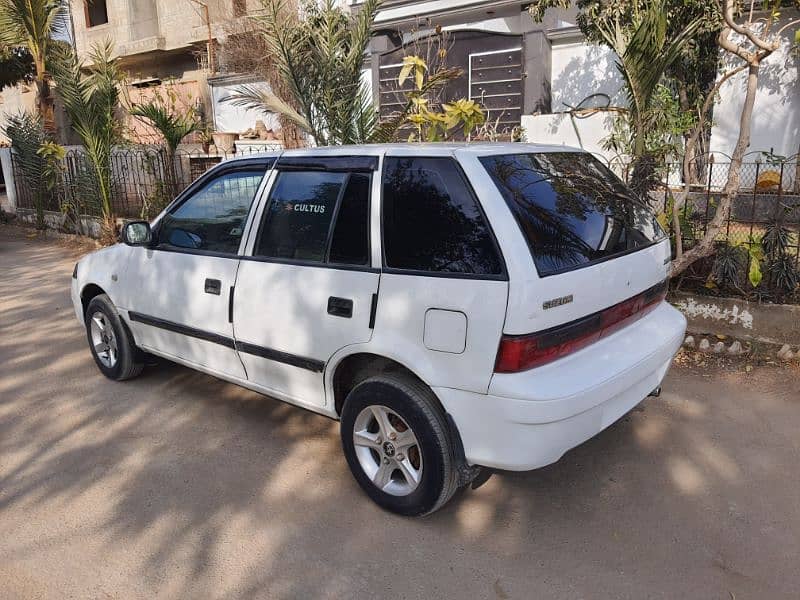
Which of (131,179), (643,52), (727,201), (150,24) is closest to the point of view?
(727,201)

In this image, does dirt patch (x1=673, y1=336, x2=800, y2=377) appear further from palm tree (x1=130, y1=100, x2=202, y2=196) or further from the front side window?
palm tree (x1=130, y1=100, x2=202, y2=196)

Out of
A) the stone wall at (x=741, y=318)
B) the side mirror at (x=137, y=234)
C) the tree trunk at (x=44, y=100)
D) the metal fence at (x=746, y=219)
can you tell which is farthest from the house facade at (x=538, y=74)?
the side mirror at (x=137, y=234)

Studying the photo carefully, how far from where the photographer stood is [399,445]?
3.09 metres

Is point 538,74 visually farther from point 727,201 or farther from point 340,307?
point 340,307

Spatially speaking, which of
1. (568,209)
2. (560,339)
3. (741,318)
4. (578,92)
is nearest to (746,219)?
(741,318)

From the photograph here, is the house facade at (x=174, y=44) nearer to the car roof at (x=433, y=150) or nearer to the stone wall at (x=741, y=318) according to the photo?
the stone wall at (x=741, y=318)

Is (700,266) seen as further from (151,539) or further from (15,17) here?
(15,17)

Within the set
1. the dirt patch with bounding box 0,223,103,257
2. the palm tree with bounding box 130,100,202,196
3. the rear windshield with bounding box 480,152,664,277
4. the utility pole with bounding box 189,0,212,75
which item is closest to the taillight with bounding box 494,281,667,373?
the rear windshield with bounding box 480,152,664,277

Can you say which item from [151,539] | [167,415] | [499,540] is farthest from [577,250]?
[167,415]

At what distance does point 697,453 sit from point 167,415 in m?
3.32

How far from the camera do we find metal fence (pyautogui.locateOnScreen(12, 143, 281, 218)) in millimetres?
10531

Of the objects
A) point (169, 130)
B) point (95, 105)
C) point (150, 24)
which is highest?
point (150, 24)

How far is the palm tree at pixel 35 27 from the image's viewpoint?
1130 centimetres

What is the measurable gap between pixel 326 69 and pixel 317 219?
15.3 ft
